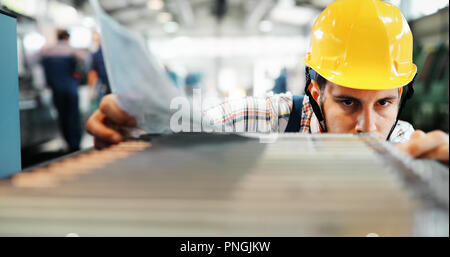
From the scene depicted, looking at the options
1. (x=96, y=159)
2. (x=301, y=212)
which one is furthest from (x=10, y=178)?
(x=301, y=212)

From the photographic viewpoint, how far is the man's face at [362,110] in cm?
92

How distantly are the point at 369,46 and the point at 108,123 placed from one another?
0.72 m

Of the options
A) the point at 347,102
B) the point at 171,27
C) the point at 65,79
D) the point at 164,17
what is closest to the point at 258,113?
the point at 347,102

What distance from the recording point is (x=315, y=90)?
3.78 feet

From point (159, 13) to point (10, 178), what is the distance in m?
15.1

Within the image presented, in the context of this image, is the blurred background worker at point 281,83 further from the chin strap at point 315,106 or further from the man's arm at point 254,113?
the chin strap at point 315,106

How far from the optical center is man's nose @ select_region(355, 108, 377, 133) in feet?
2.93

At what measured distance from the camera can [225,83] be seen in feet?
46.4

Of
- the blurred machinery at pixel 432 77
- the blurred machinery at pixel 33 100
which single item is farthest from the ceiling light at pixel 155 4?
→ the blurred machinery at pixel 432 77

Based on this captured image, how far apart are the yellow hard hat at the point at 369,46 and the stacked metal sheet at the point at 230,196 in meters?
0.50

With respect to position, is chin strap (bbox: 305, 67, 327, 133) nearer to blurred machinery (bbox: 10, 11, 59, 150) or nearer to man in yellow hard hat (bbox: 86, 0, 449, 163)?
man in yellow hard hat (bbox: 86, 0, 449, 163)

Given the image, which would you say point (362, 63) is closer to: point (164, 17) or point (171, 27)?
point (164, 17)
